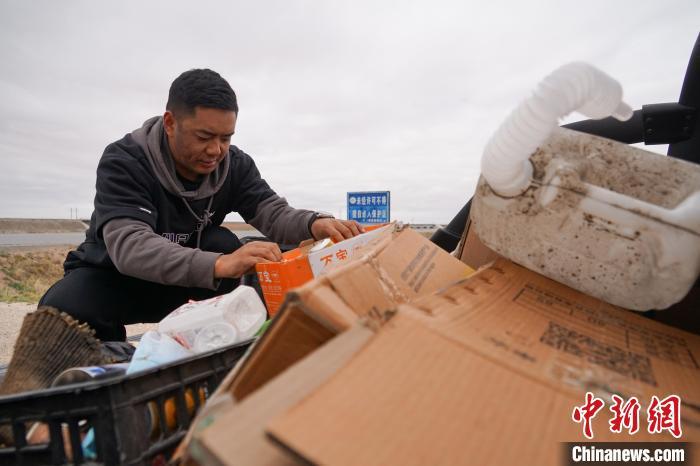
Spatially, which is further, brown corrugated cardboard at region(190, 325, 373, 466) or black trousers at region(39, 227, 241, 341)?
black trousers at region(39, 227, 241, 341)

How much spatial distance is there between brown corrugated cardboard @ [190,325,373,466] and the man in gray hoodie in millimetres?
1115

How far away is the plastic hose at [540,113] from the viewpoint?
2.93 feet

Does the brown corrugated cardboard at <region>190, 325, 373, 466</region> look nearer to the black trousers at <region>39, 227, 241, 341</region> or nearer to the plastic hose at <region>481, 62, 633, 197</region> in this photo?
the plastic hose at <region>481, 62, 633, 197</region>

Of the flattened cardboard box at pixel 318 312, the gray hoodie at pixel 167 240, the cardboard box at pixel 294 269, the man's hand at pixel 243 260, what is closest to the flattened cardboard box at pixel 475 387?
the flattened cardboard box at pixel 318 312

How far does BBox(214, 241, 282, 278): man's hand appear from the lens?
1693mm

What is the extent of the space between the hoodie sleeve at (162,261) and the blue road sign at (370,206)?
8.22 m

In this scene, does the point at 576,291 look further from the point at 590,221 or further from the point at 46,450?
the point at 46,450

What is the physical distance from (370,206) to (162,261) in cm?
876

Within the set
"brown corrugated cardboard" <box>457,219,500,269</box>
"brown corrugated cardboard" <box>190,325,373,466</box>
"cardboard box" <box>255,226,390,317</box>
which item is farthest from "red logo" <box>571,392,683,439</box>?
"cardboard box" <box>255,226,390,317</box>

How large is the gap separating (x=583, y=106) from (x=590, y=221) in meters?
0.27

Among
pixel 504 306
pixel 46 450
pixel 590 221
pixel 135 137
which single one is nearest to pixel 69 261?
pixel 135 137

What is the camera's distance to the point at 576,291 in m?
1.10

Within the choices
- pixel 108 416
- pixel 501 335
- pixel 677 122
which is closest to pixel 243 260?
pixel 108 416

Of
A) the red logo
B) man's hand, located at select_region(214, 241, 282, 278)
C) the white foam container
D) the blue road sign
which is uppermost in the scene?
the white foam container
